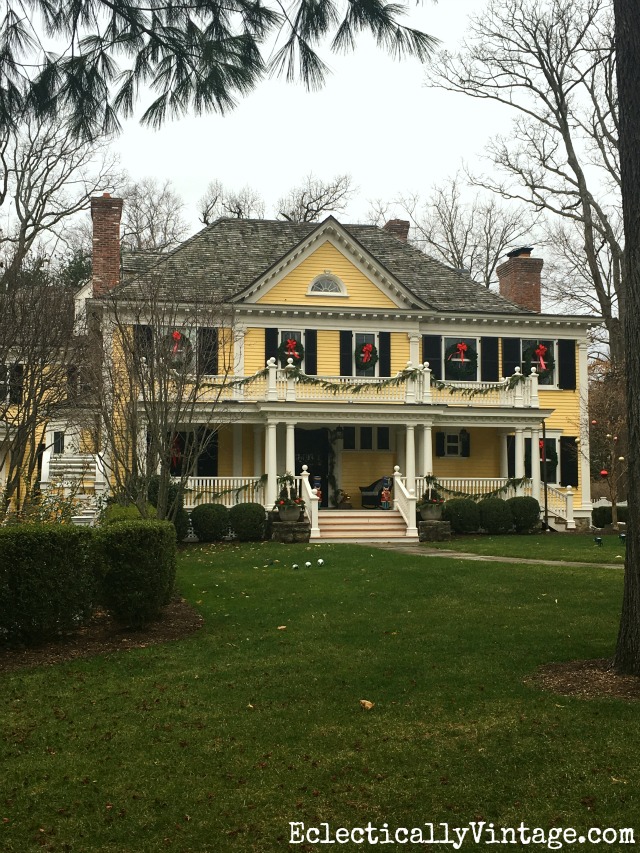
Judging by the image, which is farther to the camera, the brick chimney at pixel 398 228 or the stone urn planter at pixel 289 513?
the brick chimney at pixel 398 228

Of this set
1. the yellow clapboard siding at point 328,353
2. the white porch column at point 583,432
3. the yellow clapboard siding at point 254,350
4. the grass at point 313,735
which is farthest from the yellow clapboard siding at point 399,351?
the grass at point 313,735

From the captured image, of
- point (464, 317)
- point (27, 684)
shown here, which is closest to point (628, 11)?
point (27, 684)

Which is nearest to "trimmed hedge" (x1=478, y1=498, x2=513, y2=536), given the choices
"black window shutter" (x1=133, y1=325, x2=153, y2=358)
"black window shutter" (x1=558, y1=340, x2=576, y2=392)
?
"black window shutter" (x1=558, y1=340, x2=576, y2=392)

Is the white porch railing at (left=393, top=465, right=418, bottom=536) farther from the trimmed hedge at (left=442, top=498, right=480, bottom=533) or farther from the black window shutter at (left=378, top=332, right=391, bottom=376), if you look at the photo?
the black window shutter at (left=378, top=332, right=391, bottom=376)

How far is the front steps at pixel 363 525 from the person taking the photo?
22000mm

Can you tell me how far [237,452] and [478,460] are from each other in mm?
7673

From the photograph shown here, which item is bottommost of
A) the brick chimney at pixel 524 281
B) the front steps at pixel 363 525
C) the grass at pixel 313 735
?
the grass at pixel 313 735

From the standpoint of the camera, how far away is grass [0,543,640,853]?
4836mm

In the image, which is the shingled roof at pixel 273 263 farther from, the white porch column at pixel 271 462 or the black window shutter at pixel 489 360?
the white porch column at pixel 271 462

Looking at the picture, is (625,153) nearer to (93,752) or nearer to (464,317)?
(93,752)

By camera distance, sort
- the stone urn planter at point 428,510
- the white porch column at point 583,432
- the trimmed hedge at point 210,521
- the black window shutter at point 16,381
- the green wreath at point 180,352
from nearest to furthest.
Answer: the green wreath at point 180,352
the black window shutter at point 16,381
the trimmed hedge at point 210,521
the stone urn planter at point 428,510
the white porch column at point 583,432

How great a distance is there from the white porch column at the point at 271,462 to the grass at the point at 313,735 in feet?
40.1

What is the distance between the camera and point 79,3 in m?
6.43

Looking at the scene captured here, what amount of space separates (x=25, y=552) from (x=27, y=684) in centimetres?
158
